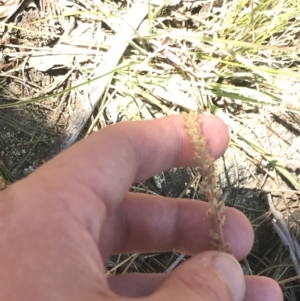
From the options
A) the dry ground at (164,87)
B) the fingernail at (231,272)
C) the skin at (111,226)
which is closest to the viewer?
the skin at (111,226)

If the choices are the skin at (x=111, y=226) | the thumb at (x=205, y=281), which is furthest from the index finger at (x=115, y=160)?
the thumb at (x=205, y=281)

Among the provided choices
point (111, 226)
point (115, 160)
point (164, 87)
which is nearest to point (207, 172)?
point (115, 160)

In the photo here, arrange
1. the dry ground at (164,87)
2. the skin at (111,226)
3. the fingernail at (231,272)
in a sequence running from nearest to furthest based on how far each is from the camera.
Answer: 1. the skin at (111,226)
2. the fingernail at (231,272)
3. the dry ground at (164,87)

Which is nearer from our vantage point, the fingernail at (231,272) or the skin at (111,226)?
the skin at (111,226)

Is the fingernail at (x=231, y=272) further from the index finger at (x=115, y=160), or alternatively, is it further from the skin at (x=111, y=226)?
the index finger at (x=115, y=160)

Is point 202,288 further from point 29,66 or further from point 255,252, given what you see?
point 29,66

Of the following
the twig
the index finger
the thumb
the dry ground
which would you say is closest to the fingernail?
the thumb

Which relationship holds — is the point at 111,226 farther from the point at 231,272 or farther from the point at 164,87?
the point at 164,87
